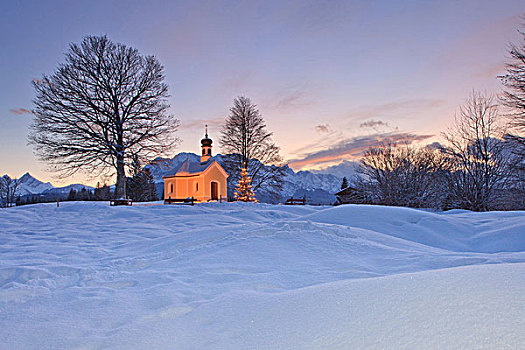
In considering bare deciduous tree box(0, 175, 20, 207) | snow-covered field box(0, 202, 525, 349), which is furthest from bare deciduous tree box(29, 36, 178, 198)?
bare deciduous tree box(0, 175, 20, 207)

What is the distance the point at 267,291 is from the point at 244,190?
2133 cm

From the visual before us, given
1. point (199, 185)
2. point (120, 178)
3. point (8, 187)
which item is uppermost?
point (8, 187)

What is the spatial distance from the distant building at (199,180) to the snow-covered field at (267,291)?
61.7 ft

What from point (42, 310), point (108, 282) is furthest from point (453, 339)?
point (108, 282)

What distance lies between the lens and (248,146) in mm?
26078

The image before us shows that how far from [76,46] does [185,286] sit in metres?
19.2

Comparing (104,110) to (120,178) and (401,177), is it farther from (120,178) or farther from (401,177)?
(401,177)

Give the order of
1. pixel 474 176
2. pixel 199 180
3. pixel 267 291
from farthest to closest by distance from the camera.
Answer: pixel 199 180 → pixel 474 176 → pixel 267 291

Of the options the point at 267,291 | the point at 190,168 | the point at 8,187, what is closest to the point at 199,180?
the point at 190,168

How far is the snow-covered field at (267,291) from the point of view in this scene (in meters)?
1.46

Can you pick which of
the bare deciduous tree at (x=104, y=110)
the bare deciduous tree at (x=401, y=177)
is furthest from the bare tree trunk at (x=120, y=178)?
the bare deciduous tree at (x=401, y=177)

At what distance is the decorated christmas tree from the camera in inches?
942

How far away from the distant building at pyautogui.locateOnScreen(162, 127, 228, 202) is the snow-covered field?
18.8 m

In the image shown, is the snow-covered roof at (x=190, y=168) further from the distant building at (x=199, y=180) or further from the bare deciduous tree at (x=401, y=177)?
the bare deciduous tree at (x=401, y=177)
